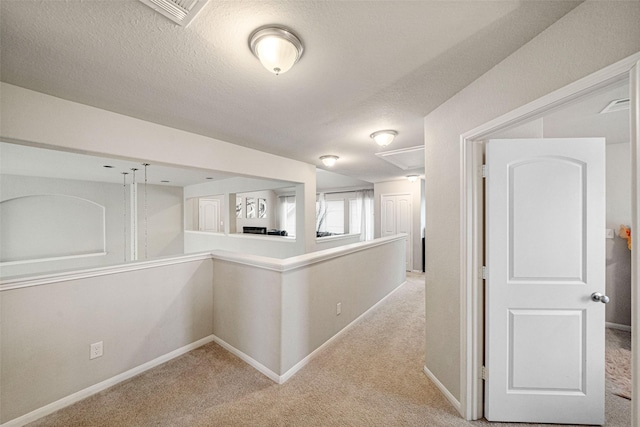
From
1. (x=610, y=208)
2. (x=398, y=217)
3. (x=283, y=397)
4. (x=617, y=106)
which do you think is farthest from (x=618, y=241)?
(x=283, y=397)

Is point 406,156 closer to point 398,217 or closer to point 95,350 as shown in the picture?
point 398,217

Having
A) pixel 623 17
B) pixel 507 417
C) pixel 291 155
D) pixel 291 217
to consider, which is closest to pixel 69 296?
pixel 291 155

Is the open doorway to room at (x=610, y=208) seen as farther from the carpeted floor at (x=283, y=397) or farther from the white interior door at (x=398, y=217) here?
the white interior door at (x=398, y=217)

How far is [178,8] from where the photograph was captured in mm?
1054

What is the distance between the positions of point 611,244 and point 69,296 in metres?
5.70

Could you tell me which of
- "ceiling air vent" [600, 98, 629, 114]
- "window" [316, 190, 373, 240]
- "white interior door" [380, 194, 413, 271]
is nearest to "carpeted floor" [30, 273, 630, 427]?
"ceiling air vent" [600, 98, 629, 114]

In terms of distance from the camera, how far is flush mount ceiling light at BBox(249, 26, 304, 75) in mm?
1190

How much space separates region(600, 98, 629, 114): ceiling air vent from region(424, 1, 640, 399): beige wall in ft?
4.03

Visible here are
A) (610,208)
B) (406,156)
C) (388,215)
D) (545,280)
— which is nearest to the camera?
(545,280)

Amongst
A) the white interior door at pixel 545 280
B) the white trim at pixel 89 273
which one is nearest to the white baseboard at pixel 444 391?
the white interior door at pixel 545 280

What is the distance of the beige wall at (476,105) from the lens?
962 mm

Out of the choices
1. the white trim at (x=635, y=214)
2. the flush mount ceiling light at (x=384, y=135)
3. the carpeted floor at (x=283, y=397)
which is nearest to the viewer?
the white trim at (x=635, y=214)

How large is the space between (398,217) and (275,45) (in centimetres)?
584

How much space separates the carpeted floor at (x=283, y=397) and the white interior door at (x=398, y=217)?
396 cm
